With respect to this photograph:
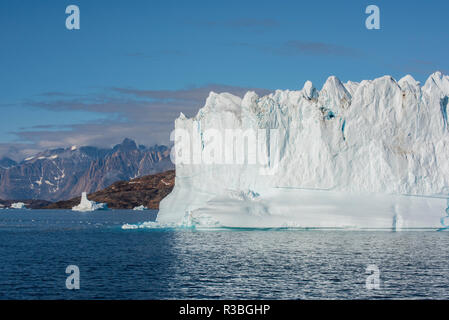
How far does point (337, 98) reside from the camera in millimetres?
43219

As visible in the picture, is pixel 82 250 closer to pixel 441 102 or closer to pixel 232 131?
pixel 232 131

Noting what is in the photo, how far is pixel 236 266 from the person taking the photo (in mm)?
28016

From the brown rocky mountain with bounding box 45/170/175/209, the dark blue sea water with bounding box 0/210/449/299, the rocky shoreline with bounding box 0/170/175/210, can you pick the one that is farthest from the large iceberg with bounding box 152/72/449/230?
the brown rocky mountain with bounding box 45/170/175/209

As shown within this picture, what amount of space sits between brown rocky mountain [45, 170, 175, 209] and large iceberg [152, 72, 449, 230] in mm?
117745

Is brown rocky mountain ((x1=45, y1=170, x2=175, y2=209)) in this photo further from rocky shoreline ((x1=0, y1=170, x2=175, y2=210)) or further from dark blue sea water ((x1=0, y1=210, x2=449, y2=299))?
dark blue sea water ((x1=0, y1=210, x2=449, y2=299))

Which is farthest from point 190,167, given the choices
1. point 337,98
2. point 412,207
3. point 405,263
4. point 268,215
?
point 405,263

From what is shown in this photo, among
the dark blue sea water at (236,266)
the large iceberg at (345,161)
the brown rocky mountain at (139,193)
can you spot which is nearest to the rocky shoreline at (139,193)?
the brown rocky mountain at (139,193)

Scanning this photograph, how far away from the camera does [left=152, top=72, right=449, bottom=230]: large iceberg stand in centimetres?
4006

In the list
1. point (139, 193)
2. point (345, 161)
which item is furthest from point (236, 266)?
point (139, 193)

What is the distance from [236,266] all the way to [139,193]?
498ft

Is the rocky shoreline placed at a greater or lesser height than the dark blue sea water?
greater

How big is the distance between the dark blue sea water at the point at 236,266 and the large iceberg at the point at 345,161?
1.69 metres

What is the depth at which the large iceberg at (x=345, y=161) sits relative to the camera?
4006 centimetres

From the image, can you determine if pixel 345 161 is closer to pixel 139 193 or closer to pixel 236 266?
pixel 236 266
